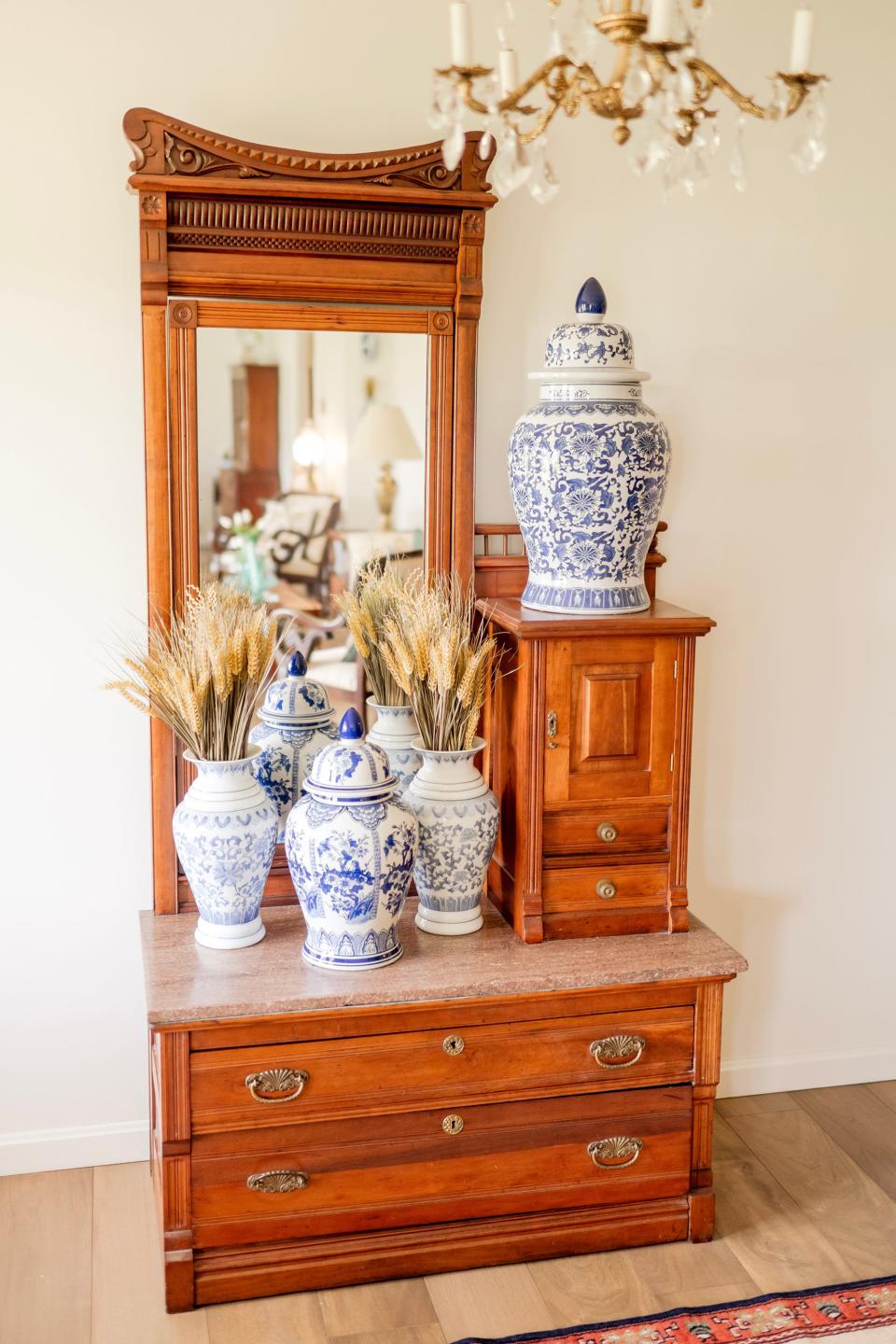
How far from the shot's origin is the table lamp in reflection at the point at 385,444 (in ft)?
8.28

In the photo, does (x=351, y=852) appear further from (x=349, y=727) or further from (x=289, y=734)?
(x=289, y=734)

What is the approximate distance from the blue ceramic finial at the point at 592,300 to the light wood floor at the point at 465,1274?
180cm

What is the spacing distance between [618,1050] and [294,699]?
3.00 ft

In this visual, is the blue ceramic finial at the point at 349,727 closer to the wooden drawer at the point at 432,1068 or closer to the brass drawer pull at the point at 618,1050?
the wooden drawer at the point at 432,1068

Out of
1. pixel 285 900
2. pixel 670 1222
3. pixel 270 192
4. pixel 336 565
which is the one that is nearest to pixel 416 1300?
pixel 670 1222

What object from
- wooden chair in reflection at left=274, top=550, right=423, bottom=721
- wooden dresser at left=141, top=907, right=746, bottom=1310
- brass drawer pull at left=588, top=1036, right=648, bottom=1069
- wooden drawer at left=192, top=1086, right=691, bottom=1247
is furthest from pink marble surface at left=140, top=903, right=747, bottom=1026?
wooden chair in reflection at left=274, top=550, right=423, bottom=721

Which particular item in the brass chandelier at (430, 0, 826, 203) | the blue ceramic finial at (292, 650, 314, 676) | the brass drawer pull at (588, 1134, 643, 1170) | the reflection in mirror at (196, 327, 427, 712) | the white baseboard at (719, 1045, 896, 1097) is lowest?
the white baseboard at (719, 1045, 896, 1097)

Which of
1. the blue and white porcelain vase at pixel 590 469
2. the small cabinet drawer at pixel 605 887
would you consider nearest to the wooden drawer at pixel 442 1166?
the small cabinet drawer at pixel 605 887

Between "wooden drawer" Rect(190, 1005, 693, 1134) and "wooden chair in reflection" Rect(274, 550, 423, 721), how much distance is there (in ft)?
2.31

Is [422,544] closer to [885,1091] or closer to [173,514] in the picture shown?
[173,514]

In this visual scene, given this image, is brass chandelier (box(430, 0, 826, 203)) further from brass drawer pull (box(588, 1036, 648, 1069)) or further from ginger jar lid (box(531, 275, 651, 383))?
brass drawer pull (box(588, 1036, 648, 1069))

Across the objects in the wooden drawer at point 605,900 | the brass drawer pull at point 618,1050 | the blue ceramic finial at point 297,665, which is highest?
the blue ceramic finial at point 297,665

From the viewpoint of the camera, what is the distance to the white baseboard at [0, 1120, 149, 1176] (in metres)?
2.67

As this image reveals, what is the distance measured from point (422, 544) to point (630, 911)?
2.77 feet
